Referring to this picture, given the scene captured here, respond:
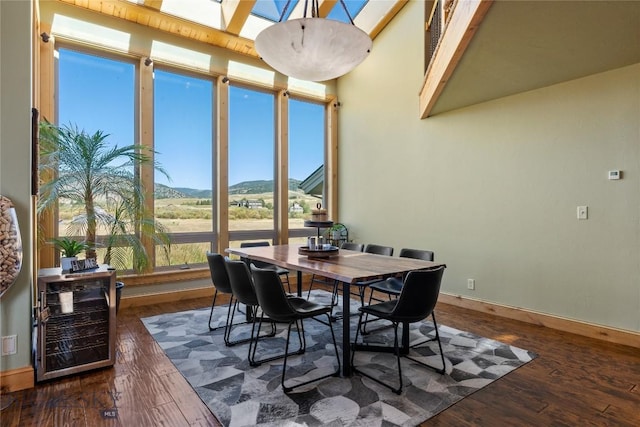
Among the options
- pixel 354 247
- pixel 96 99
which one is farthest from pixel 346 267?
pixel 96 99

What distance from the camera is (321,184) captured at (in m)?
6.50

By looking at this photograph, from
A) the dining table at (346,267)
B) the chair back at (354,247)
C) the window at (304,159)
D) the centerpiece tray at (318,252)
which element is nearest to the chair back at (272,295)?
the dining table at (346,267)

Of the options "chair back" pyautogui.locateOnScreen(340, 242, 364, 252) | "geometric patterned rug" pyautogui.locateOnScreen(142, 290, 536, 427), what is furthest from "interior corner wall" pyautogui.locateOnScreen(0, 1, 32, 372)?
"chair back" pyautogui.locateOnScreen(340, 242, 364, 252)

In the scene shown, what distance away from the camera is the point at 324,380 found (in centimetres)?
252

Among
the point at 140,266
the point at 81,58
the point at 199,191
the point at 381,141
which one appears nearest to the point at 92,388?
the point at 140,266

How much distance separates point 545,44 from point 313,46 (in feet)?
6.22

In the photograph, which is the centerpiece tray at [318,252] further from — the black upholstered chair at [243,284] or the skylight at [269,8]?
the skylight at [269,8]

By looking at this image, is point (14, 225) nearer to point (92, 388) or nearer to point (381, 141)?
point (92, 388)

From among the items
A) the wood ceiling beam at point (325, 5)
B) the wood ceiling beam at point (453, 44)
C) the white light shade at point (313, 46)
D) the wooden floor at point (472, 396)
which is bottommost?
the wooden floor at point (472, 396)

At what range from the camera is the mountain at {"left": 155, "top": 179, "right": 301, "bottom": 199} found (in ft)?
15.9

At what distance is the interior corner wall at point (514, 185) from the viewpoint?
3244mm

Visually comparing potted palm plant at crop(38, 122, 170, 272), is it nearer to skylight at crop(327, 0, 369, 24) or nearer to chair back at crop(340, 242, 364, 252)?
chair back at crop(340, 242, 364, 252)

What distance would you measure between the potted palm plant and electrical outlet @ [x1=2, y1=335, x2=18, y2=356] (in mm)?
954

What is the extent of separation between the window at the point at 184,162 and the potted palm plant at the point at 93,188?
3.08 ft
